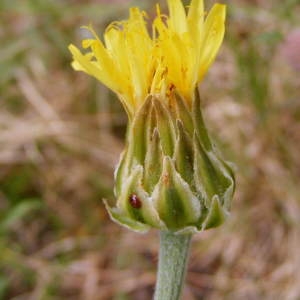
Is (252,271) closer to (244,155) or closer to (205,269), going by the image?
(205,269)

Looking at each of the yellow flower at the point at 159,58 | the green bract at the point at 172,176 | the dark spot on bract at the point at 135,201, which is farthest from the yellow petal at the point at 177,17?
the dark spot on bract at the point at 135,201

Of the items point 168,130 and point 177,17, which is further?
point 177,17

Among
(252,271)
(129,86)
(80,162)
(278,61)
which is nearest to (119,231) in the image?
(80,162)

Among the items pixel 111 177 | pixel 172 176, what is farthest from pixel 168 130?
pixel 111 177

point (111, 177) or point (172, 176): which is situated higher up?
point (172, 176)

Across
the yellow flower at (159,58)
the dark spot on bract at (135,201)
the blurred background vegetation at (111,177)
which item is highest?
the yellow flower at (159,58)

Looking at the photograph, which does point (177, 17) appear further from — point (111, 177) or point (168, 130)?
point (111, 177)

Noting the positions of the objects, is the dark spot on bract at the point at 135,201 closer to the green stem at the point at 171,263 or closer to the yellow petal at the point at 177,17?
the green stem at the point at 171,263
